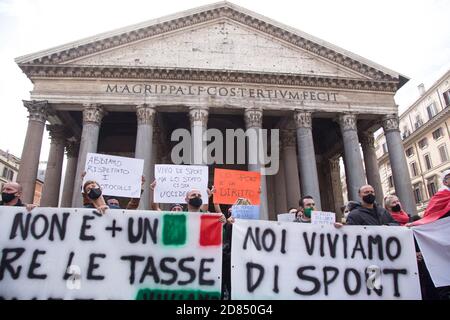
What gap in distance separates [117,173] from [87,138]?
33.3ft

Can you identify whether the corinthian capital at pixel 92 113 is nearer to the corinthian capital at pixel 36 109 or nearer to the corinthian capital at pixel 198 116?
the corinthian capital at pixel 36 109

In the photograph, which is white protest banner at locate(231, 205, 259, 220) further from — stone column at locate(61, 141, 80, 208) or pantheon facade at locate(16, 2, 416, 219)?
stone column at locate(61, 141, 80, 208)

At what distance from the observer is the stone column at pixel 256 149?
621 inches

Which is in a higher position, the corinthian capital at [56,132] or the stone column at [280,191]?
the corinthian capital at [56,132]

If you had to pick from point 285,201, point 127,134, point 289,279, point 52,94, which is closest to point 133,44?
point 52,94

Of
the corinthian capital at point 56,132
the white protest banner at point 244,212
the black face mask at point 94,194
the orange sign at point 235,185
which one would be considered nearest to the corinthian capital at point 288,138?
the orange sign at point 235,185

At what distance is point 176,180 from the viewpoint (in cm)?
724

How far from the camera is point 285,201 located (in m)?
21.3

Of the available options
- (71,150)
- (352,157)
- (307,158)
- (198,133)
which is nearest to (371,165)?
(352,157)

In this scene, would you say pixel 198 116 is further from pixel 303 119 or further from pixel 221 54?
pixel 303 119

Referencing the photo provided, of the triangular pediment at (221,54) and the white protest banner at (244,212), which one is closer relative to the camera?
the white protest banner at (244,212)

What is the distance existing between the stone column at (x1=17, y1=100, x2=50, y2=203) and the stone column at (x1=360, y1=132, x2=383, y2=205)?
1791 centimetres

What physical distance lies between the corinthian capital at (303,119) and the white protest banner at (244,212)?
39.5 ft

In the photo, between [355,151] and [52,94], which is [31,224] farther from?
[355,151]
